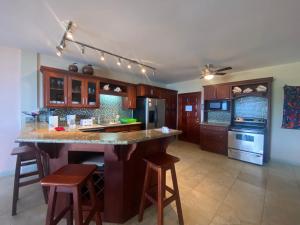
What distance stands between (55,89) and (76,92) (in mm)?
424

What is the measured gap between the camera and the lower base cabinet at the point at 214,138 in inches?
167

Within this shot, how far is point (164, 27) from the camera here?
84.1 inches

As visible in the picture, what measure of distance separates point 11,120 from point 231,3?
4070 mm

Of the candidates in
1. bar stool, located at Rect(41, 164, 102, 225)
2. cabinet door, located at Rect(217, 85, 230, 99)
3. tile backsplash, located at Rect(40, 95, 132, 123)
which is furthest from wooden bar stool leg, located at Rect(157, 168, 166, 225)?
cabinet door, located at Rect(217, 85, 230, 99)

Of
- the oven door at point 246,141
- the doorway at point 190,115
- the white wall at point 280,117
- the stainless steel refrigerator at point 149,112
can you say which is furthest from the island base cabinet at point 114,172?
the doorway at point 190,115

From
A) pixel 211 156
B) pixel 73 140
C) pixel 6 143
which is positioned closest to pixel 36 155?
pixel 73 140

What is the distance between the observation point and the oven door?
3570 mm

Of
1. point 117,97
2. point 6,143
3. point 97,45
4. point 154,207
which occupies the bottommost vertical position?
point 154,207

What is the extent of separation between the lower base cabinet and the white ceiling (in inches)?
81.1

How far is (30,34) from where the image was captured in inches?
93.8

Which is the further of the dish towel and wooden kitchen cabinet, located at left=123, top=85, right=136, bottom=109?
wooden kitchen cabinet, located at left=123, top=85, right=136, bottom=109

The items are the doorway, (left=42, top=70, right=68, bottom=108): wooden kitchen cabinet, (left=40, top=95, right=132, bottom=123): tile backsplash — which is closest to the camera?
(left=42, top=70, right=68, bottom=108): wooden kitchen cabinet

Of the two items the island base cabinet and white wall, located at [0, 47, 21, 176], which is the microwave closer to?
the island base cabinet

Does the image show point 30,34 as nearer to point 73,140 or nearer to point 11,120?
point 11,120
